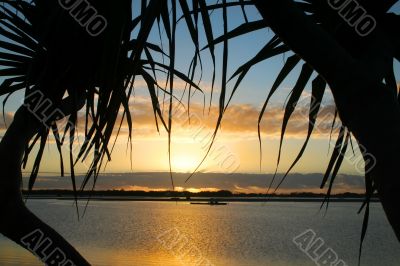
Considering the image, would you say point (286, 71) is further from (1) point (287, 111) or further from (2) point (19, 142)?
(2) point (19, 142)

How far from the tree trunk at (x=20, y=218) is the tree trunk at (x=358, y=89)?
1397 mm

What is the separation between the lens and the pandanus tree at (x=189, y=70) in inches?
45.4

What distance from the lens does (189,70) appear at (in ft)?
5.06

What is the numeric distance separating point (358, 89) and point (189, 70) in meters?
0.57

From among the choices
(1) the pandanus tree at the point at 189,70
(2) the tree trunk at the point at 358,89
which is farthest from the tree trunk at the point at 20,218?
(2) the tree trunk at the point at 358,89

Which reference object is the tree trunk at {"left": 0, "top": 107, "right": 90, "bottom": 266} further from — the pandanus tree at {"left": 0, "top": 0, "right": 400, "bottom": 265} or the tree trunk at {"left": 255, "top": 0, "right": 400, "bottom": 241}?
the tree trunk at {"left": 255, "top": 0, "right": 400, "bottom": 241}

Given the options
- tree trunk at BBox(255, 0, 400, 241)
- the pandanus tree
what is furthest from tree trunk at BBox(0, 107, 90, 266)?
tree trunk at BBox(255, 0, 400, 241)

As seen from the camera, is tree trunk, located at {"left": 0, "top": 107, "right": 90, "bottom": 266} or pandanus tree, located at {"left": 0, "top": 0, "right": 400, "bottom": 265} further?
tree trunk, located at {"left": 0, "top": 107, "right": 90, "bottom": 266}

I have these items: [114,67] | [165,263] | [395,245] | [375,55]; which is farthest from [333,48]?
[395,245]

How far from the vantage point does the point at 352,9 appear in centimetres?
149

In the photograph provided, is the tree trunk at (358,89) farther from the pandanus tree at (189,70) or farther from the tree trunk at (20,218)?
the tree trunk at (20,218)

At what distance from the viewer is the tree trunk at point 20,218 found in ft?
6.82

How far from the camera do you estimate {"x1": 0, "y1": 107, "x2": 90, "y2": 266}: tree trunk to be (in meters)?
2.08

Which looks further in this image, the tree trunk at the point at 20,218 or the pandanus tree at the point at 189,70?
the tree trunk at the point at 20,218
